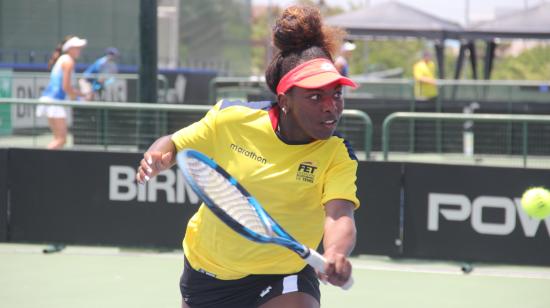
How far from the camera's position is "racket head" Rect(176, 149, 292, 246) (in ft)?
11.9

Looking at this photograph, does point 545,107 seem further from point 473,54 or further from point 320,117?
point 320,117

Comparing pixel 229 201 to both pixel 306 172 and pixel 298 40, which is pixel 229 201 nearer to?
pixel 306 172

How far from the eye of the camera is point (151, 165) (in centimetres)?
416

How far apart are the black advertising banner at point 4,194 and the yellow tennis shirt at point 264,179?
5488 mm

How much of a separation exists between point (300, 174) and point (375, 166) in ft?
16.0

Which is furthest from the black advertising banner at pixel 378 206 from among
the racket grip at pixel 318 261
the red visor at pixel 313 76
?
the racket grip at pixel 318 261

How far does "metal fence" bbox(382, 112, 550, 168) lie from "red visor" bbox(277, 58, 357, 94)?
841cm

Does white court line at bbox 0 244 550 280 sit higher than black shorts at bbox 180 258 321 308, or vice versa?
black shorts at bbox 180 258 321 308

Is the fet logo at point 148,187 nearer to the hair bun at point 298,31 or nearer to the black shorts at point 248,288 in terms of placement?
the black shorts at point 248,288

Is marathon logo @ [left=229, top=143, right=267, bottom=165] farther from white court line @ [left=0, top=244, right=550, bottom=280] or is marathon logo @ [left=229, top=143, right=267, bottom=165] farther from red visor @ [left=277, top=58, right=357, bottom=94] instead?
white court line @ [left=0, top=244, right=550, bottom=280]

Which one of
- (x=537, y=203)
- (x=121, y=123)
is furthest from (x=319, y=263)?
(x=121, y=123)

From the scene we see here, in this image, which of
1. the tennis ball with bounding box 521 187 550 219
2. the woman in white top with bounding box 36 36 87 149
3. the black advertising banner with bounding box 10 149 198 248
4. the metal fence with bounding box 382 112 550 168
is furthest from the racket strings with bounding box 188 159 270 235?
the metal fence with bounding box 382 112 550 168

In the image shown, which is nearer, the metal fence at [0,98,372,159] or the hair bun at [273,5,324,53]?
the hair bun at [273,5,324,53]

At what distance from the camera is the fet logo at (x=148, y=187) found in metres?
9.27
